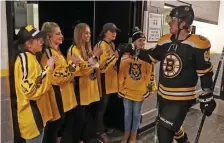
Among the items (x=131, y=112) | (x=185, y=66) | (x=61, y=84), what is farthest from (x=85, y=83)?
(x=185, y=66)

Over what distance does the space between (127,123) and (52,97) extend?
108 centimetres

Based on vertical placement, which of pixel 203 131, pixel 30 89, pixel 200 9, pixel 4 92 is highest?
pixel 200 9

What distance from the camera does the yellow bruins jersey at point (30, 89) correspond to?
1.80 meters

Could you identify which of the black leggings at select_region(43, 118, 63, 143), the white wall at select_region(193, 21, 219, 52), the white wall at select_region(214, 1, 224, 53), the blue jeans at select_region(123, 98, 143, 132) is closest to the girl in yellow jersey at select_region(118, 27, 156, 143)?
the blue jeans at select_region(123, 98, 143, 132)

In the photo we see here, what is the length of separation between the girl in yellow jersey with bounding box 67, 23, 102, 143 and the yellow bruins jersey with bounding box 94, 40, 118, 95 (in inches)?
5.5

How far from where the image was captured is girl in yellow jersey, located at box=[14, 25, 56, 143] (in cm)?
180

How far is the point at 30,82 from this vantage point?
1.78 m

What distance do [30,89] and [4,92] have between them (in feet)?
1.35

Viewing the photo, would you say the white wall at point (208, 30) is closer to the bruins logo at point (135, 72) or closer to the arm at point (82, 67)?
the bruins logo at point (135, 72)

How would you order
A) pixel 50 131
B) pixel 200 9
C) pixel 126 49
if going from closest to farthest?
pixel 50 131 → pixel 126 49 → pixel 200 9

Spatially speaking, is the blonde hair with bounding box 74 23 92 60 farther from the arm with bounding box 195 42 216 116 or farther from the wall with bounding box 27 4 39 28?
the arm with bounding box 195 42 216 116

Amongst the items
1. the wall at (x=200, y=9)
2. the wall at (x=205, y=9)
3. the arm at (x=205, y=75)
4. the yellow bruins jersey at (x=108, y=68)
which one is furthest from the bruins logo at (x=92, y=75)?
the wall at (x=205, y=9)

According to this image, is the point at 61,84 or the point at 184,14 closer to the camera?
the point at 184,14

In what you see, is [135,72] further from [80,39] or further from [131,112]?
[80,39]
